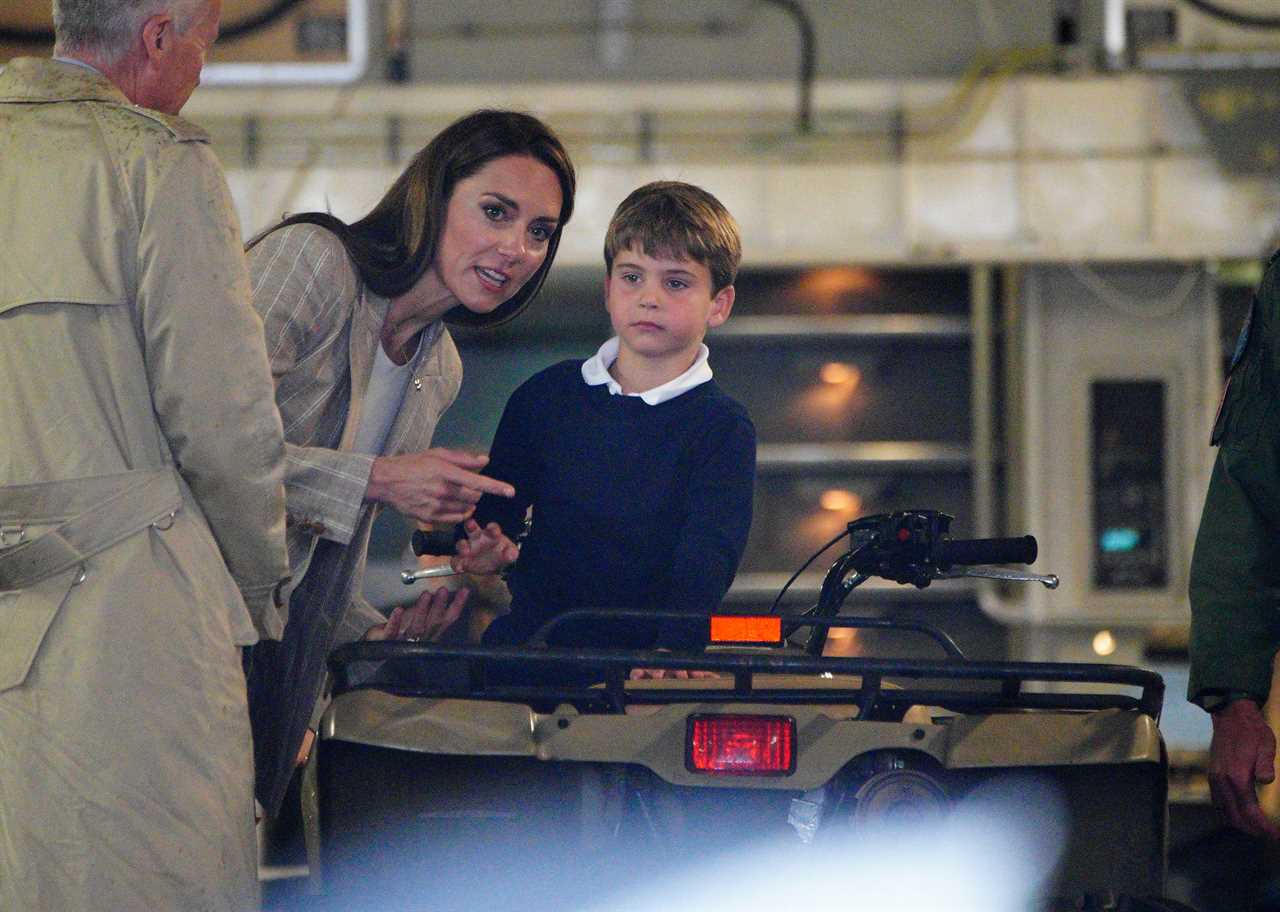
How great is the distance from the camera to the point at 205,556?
2.29 m

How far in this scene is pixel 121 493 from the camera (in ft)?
7.26

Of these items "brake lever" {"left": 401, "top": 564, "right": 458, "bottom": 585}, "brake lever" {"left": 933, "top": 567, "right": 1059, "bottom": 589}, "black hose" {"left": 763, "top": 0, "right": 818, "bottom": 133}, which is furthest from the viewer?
"black hose" {"left": 763, "top": 0, "right": 818, "bottom": 133}

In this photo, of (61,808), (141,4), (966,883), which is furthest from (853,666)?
(141,4)

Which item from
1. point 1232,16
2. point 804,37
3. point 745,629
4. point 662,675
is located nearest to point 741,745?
point 745,629

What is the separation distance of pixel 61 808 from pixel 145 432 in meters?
0.47

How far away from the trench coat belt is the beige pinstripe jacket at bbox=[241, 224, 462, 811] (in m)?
0.53

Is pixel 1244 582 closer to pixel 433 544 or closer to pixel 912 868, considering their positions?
pixel 912 868

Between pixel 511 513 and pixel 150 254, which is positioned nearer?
pixel 150 254

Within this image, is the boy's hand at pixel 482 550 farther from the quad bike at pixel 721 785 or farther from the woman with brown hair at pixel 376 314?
the quad bike at pixel 721 785

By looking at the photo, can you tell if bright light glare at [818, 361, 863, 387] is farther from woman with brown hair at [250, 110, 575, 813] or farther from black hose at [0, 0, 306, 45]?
woman with brown hair at [250, 110, 575, 813]

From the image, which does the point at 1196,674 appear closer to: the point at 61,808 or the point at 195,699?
the point at 195,699

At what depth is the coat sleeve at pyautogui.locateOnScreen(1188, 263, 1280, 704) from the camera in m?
2.55

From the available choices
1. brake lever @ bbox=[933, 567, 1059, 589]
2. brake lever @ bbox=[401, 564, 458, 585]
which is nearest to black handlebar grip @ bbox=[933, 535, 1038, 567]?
brake lever @ bbox=[933, 567, 1059, 589]

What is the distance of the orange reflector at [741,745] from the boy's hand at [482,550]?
717mm
